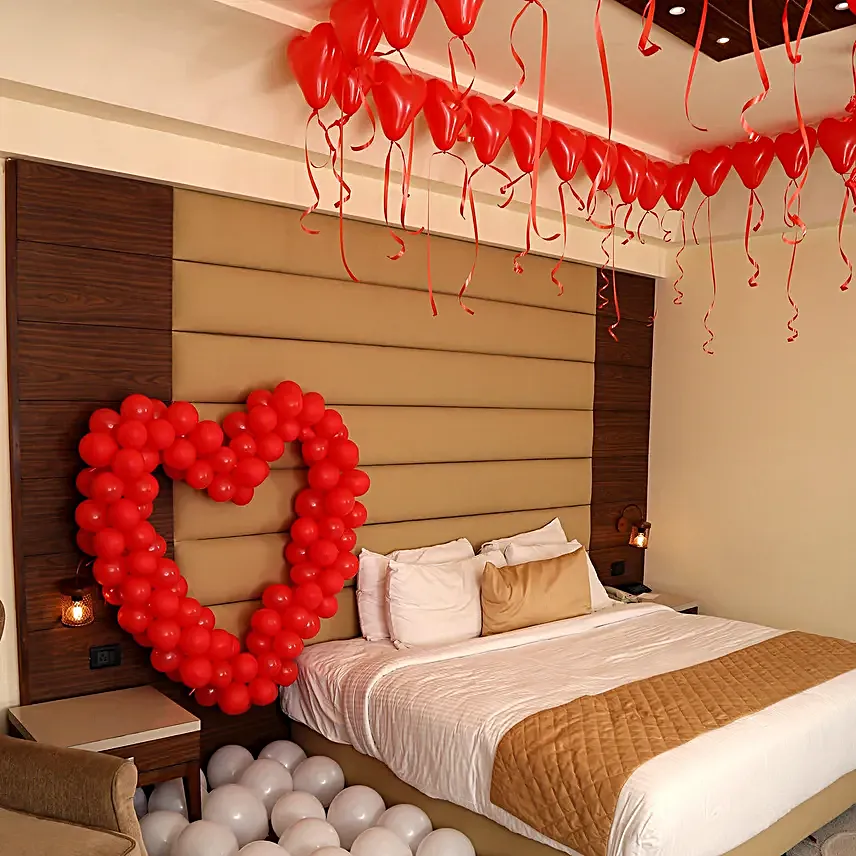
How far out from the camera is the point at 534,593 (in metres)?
3.53

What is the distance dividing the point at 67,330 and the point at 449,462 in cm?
165

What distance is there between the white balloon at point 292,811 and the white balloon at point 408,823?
7.8 inches

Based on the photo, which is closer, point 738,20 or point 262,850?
point 262,850

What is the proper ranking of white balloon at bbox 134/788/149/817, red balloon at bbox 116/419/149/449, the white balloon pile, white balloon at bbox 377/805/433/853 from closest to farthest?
the white balloon pile
white balloon at bbox 377/805/433/853
red balloon at bbox 116/419/149/449
white balloon at bbox 134/788/149/817

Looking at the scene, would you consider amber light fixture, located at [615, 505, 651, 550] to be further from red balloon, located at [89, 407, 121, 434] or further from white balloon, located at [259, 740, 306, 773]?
red balloon, located at [89, 407, 121, 434]

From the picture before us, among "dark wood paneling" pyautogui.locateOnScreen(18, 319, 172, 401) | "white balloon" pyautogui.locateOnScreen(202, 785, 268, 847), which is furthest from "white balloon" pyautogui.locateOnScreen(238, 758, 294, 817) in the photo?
"dark wood paneling" pyautogui.locateOnScreen(18, 319, 172, 401)

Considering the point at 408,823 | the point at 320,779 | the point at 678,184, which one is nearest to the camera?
the point at 408,823

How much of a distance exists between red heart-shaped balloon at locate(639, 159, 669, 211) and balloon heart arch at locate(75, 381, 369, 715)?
1625 millimetres

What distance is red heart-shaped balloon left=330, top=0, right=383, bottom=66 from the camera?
2359 mm

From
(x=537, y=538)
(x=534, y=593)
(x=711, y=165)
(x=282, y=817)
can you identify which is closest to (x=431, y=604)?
(x=534, y=593)

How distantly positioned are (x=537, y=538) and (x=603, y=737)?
65.7 inches

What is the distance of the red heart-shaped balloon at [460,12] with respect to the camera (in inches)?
78.9

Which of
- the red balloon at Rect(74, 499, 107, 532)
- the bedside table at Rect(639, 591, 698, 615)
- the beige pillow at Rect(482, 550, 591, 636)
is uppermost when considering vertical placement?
the red balloon at Rect(74, 499, 107, 532)

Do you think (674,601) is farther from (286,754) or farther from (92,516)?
(92,516)
